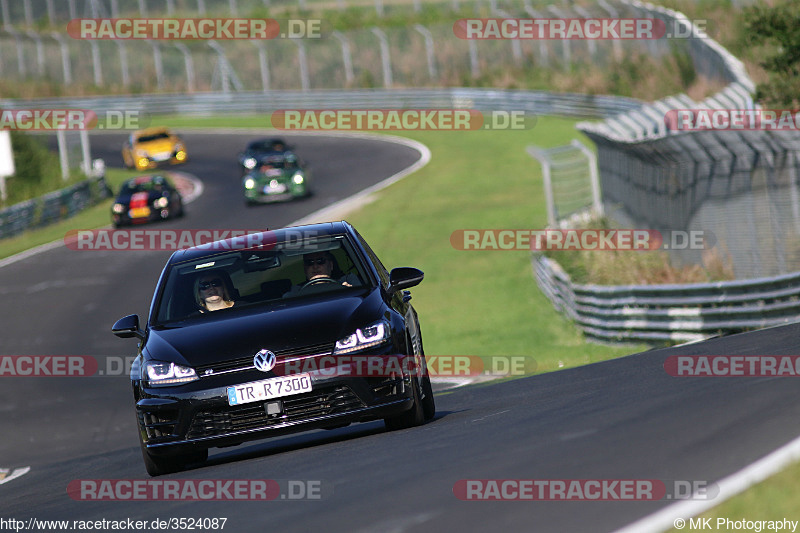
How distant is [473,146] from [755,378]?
121 ft

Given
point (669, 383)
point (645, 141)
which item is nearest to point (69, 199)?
point (645, 141)

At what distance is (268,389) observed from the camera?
8.09 meters

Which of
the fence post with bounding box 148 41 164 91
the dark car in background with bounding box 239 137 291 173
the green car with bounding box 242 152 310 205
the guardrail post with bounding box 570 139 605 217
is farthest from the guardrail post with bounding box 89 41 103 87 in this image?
the guardrail post with bounding box 570 139 605 217

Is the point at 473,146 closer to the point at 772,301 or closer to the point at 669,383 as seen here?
the point at 772,301

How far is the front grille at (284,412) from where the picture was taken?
320 inches

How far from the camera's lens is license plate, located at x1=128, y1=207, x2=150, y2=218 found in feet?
113

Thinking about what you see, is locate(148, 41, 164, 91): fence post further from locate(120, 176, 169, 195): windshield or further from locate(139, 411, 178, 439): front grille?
locate(139, 411, 178, 439): front grille

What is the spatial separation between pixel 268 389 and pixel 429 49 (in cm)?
4885

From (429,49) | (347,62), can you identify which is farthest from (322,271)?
(347,62)

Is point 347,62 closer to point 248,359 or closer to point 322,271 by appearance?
point 322,271

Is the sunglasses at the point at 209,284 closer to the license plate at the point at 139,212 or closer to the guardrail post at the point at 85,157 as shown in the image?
the license plate at the point at 139,212

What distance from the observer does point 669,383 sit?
30.1 ft

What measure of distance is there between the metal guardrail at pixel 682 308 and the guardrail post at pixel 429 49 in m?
37.2

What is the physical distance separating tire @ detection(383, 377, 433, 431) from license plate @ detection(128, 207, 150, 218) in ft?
86.3
